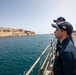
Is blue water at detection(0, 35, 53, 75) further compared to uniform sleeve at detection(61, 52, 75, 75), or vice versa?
blue water at detection(0, 35, 53, 75)

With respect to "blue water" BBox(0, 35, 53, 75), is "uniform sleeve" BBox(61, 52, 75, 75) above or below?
above

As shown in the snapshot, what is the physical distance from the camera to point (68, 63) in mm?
1981

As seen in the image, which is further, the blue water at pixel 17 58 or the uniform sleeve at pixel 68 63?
the blue water at pixel 17 58

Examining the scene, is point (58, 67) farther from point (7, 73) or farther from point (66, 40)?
point (7, 73)

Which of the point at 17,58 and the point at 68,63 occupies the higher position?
the point at 68,63

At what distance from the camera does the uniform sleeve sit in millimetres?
1977

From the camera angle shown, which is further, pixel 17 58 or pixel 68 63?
pixel 17 58

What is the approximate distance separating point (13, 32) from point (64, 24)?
172m

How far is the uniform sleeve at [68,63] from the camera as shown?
1977 mm

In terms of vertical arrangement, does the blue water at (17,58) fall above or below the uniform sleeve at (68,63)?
below

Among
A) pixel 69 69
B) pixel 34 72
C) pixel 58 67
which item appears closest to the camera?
pixel 69 69

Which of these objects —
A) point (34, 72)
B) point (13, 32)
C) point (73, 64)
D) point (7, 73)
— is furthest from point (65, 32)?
point (13, 32)

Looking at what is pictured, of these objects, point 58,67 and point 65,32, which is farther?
point 65,32

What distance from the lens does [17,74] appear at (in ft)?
42.2
